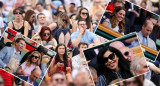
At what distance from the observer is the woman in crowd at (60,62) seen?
8.61 m

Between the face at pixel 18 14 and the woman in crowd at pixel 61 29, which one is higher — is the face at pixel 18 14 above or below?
above

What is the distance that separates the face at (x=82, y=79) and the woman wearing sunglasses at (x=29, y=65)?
816 millimetres

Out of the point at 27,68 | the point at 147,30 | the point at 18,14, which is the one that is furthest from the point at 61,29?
the point at 147,30

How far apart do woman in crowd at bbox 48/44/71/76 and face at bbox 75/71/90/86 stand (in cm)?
31

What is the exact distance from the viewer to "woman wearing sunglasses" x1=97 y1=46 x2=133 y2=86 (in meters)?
8.35

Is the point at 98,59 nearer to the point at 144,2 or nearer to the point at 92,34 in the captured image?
the point at 92,34

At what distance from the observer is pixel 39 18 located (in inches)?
375

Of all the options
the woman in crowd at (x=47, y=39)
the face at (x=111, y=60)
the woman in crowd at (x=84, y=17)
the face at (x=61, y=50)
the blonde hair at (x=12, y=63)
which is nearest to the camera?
the face at (x=111, y=60)

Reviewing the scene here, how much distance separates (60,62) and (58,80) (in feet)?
1.36

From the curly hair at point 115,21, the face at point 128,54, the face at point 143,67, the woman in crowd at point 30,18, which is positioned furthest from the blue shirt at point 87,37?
the face at point 143,67

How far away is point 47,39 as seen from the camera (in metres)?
8.96

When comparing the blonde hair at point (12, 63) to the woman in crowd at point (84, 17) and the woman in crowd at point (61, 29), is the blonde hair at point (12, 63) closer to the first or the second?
the woman in crowd at point (61, 29)

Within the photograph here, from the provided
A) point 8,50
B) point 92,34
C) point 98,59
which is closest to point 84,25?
point 92,34

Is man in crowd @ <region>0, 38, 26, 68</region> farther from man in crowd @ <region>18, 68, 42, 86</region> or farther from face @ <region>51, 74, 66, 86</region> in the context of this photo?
face @ <region>51, 74, 66, 86</region>
